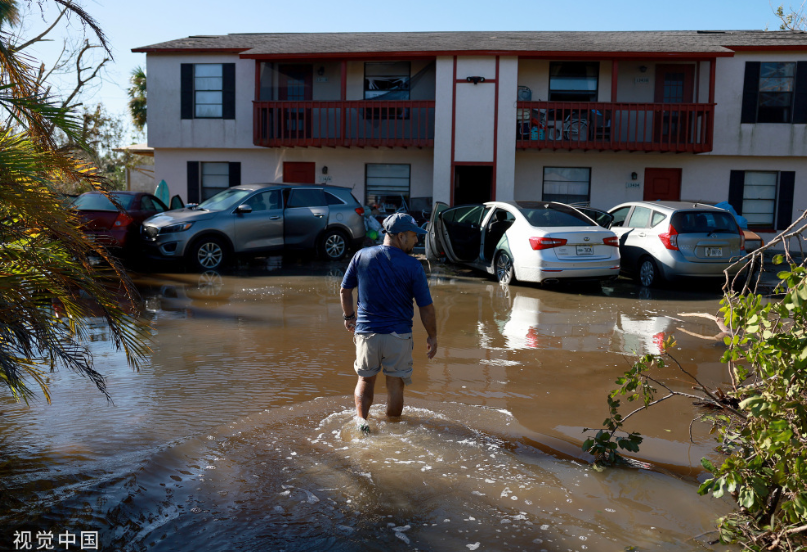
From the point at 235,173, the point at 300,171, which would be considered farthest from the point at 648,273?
the point at 235,173

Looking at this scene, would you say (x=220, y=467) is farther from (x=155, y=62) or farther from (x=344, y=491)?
(x=155, y=62)

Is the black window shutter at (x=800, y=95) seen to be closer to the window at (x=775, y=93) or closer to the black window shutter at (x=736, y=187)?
the window at (x=775, y=93)

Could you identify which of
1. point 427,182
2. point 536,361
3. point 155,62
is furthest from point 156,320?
point 155,62

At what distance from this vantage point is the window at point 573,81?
2056 centimetres

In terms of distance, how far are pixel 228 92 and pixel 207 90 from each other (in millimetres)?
695

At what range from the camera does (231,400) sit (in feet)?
18.9

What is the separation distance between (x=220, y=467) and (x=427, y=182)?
56.7 ft

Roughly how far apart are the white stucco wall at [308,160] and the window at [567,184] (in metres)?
3.51

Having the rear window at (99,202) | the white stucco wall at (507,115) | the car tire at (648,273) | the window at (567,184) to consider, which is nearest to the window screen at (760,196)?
the window at (567,184)

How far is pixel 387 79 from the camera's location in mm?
21078

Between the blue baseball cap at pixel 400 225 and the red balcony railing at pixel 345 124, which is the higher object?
the red balcony railing at pixel 345 124

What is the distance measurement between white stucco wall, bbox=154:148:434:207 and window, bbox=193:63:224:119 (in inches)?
45.2

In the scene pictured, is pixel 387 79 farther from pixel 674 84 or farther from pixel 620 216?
pixel 620 216

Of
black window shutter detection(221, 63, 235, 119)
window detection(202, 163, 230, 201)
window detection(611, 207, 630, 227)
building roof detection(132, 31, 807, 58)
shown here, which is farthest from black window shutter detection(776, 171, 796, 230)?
window detection(202, 163, 230, 201)
